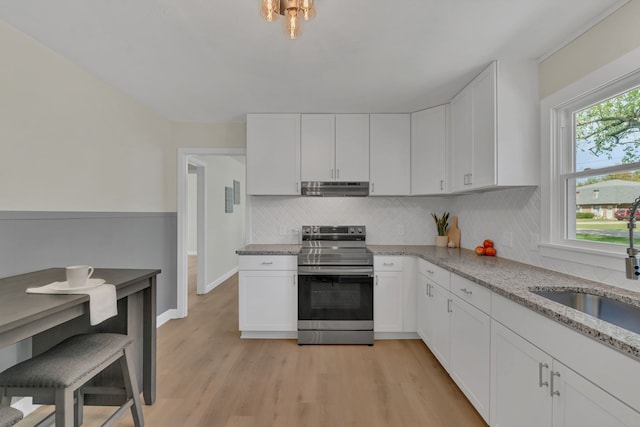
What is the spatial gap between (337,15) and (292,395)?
241cm

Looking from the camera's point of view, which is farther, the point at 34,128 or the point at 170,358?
the point at 170,358

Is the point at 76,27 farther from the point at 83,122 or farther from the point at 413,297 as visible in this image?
the point at 413,297

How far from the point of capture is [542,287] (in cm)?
164

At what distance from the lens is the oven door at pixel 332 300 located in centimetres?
296

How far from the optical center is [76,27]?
1827mm

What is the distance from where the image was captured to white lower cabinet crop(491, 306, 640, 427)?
1.02m

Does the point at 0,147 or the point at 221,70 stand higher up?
the point at 221,70

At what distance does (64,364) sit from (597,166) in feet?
9.85

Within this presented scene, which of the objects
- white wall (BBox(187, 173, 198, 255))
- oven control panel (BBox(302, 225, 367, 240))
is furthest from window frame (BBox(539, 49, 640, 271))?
white wall (BBox(187, 173, 198, 255))

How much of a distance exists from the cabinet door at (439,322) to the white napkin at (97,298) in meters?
2.14

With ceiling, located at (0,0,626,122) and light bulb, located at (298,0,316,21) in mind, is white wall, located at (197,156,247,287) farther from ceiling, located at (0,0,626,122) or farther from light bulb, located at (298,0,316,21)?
light bulb, located at (298,0,316,21)

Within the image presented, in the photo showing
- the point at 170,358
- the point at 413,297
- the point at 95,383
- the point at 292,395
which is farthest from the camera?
the point at 413,297

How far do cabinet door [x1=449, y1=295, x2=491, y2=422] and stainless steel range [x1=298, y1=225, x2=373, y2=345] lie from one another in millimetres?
907

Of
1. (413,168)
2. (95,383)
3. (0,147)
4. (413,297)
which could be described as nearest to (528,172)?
(413,168)
